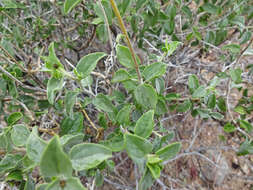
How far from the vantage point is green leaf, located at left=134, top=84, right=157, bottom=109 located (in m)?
0.86

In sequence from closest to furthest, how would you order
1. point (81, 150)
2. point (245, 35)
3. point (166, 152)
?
1. point (81, 150)
2. point (166, 152)
3. point (245, 35)

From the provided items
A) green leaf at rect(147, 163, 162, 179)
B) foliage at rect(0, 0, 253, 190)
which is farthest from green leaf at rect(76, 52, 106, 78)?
green leaf at rect(147, 163, 162, 179)

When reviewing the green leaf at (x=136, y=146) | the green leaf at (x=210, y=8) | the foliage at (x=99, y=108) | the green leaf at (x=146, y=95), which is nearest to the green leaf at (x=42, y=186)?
the foliage at (x=99, y=108)

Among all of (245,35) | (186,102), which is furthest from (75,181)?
(245,35)

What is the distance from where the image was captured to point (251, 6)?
1.40 m

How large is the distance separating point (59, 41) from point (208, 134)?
158cm

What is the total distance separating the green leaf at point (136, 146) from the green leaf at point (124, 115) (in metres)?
0.24

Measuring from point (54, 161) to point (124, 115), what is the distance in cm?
45

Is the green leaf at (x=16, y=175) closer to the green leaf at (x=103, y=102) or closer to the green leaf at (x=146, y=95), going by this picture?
the green leaf at (x=103, y=102)

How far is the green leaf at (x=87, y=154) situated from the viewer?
0.61m

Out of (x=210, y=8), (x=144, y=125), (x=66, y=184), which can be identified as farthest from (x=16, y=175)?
(x=210, y=8)

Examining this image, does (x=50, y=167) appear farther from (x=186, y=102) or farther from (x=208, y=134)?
(x=208, y=134)

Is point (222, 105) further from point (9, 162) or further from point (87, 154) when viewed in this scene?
point (9, 162)

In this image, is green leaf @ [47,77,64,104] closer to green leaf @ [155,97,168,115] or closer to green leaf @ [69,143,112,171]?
green leaf @ [69,143,112,171]
